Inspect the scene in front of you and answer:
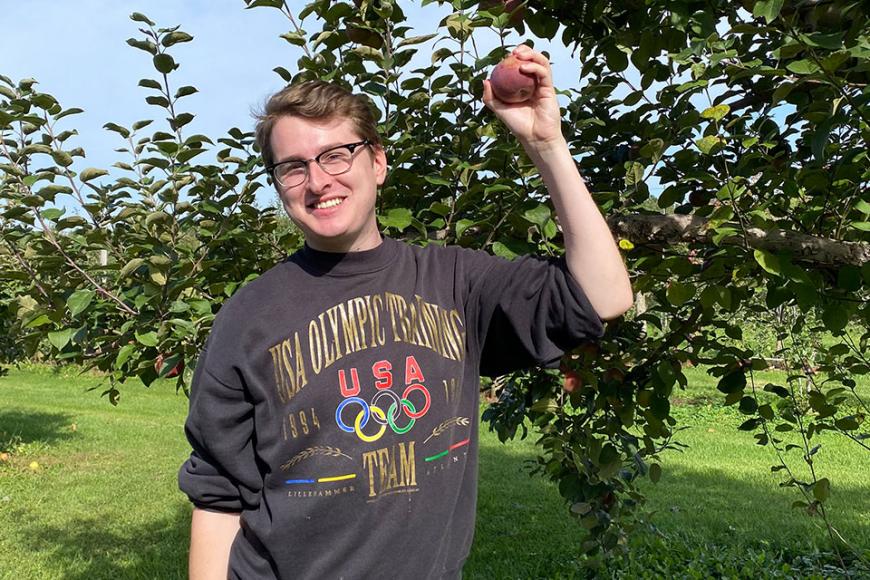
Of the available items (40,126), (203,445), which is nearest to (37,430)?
(40,126)

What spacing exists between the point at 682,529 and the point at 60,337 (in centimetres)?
465

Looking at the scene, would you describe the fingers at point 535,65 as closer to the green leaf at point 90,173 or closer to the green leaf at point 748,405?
the green leaf at point 90,173

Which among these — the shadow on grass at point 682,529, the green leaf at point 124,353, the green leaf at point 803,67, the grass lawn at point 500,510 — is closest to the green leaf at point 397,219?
the green leaf at point 124,353

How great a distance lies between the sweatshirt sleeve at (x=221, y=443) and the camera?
1.37m

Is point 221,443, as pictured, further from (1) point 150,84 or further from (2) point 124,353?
(1) point 150,84

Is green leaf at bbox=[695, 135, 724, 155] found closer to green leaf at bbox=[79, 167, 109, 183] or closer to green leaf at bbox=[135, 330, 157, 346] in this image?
green leaf at bbox=[135, 330, 157, 346]

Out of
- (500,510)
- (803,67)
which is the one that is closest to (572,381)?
(803,67)

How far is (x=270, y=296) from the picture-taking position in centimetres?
142

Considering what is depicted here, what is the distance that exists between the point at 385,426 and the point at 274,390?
0.67 feet

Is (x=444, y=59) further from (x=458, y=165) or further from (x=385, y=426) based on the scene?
Answer: (x=385, y=426)

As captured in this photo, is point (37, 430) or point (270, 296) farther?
point (37, 430)

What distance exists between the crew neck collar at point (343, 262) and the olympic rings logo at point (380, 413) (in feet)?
0.78

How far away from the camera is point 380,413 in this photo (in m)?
1.34

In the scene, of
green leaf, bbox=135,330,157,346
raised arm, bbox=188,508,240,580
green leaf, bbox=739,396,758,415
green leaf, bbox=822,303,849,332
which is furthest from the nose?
green leaf, bbox=739,396,758,415
